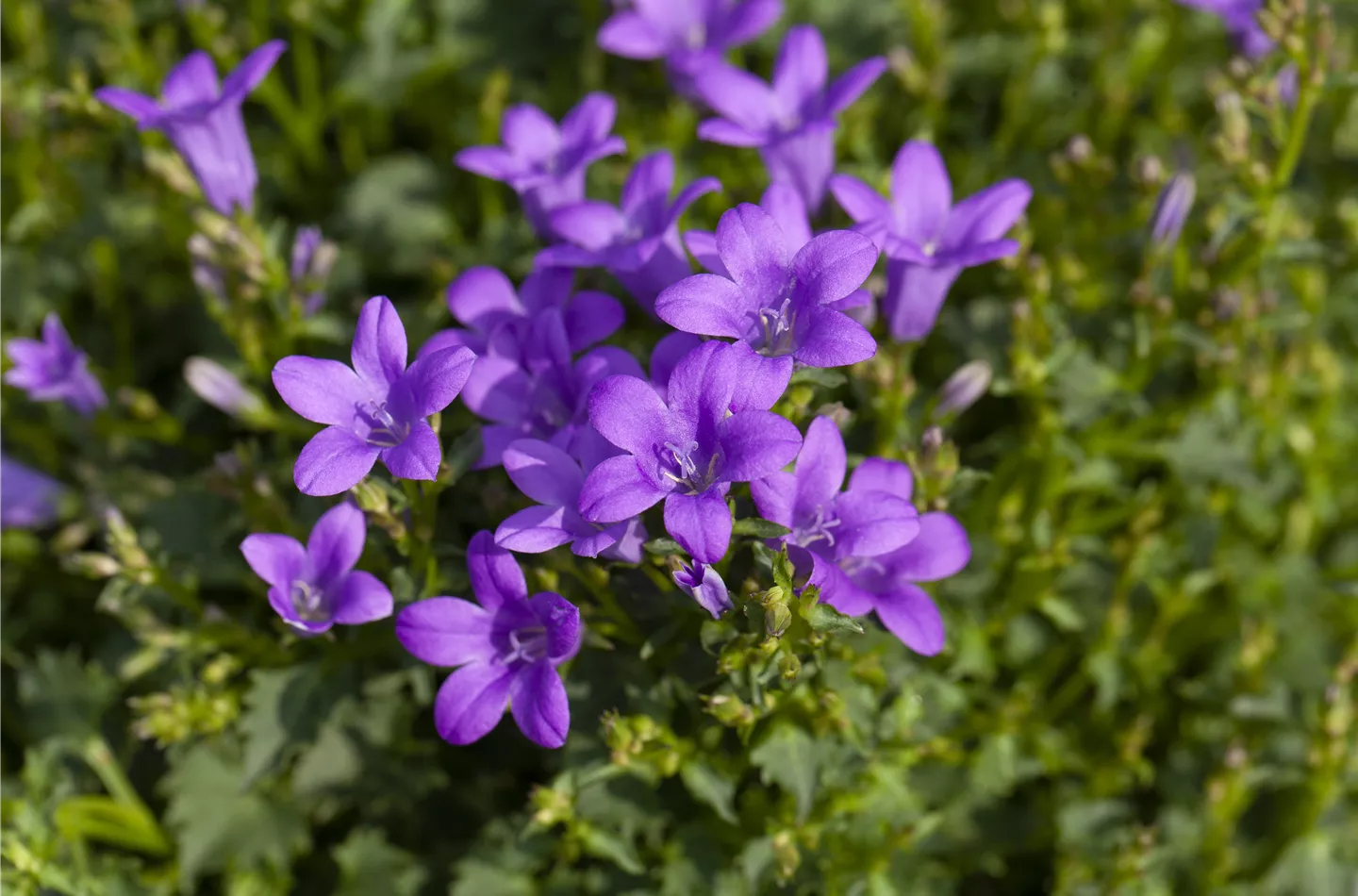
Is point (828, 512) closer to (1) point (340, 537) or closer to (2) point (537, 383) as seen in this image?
(2) point (537, 383)

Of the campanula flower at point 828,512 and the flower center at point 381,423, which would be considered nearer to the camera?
the campanula flower at point 828,512

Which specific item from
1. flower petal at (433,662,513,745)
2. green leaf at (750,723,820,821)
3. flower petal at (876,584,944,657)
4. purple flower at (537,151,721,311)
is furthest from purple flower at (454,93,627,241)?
green leaf at (750,723,820,821)

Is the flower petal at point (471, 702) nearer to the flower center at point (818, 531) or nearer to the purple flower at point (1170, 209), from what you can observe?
the flower center at point (818, 531)

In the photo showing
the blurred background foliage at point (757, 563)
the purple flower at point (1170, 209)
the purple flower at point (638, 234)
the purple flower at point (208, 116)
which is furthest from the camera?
the purple flower at point (1170, 209)

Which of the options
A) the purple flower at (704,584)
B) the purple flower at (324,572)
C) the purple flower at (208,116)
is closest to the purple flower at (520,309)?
the purple flower at (324,572)

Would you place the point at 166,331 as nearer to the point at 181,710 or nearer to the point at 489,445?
the point at 181,710

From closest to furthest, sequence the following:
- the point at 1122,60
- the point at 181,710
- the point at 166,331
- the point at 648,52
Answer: the point at 181,710, the point at 648,52, the point at 166,331, the point at 1122,60

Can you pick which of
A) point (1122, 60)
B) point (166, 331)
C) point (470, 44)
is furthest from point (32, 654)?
point (1122, 60)
